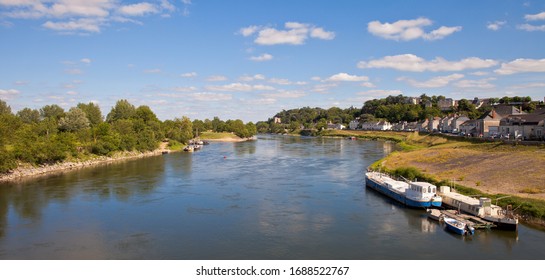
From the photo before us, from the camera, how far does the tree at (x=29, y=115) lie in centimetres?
12393

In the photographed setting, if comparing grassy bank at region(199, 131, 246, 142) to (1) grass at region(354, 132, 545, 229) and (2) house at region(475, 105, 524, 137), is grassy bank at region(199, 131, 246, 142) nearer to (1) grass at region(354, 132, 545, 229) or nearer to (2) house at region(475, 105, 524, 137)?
(2) house at region(475, 105, 524, 137)

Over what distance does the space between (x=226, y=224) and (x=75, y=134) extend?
63.7 meters

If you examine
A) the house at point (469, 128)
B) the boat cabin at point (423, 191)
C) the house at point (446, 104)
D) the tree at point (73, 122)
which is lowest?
the boat cabin at point (423, 191)

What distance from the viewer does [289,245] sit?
2658 centimetres

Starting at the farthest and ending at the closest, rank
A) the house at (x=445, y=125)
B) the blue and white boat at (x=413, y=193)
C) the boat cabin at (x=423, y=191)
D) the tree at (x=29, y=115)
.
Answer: the tree at (x=29, y=115) → the house at (x=445, y=125) → the boat cabin at (x=423, y=191) → the blue and white boat at (x=413, y=193)

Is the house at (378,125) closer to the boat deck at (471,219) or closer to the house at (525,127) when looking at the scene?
the house at (525,127)

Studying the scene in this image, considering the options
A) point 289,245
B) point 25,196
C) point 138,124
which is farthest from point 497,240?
point 138,124

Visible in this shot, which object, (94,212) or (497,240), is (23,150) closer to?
(94,212)

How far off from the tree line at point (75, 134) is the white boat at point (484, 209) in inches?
2088

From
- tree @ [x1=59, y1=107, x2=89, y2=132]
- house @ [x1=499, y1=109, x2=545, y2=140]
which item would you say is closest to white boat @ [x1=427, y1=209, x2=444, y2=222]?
house @ [x1=499, y1=109, x2=545, y2=140]

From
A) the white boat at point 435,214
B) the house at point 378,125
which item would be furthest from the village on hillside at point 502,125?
the house at point 378,125

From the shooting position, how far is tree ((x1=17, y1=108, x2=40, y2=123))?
124 meters

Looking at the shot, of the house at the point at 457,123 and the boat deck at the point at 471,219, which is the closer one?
the boat deck at the point at 471,219

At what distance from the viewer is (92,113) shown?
127m
